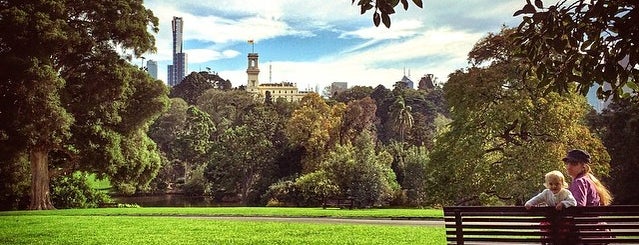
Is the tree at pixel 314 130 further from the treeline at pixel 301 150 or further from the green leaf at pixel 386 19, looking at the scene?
the green leaf at pixel 386 19

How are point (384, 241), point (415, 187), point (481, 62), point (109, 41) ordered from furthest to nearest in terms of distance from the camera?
point (415, 187)
point (109, 41)
point (481, 62)
point (384, 241)

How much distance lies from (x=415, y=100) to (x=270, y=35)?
64.8 ft

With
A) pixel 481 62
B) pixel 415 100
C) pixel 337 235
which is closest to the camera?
pixel 337 235

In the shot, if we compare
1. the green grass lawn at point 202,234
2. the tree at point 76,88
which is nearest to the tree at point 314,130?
the tree at point 76,88

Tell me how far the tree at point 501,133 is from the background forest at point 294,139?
44mm

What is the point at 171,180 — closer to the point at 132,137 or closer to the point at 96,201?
the point at 96,201

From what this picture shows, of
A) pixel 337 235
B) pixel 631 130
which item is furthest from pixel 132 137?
pixel 631 130

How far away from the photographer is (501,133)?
68.0ft

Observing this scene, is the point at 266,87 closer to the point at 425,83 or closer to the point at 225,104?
the point at 425,83

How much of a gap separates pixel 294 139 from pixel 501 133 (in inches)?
956

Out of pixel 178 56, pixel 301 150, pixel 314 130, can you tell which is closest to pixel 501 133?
pixel 314 130

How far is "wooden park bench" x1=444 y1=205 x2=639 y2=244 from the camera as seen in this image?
17.7 ft

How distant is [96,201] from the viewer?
32188 mm

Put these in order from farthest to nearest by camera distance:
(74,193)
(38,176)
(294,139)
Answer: (294,139)
(74,193)
(38,176)
